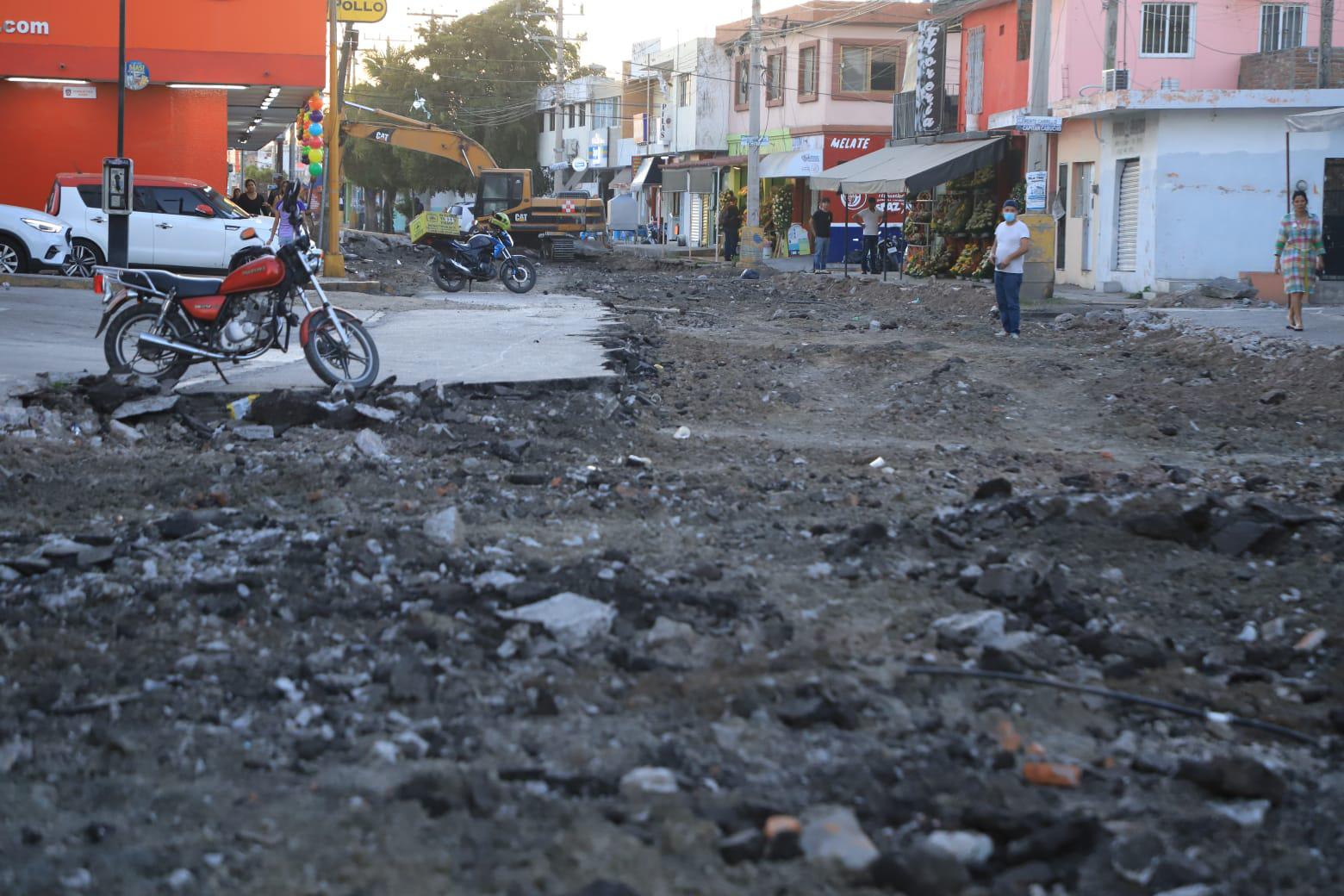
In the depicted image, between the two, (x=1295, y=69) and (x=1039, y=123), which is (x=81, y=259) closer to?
(x=1039, y=123)

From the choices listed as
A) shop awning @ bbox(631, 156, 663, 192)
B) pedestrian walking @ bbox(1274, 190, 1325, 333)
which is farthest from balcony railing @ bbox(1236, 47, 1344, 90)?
shop awning @ bbox(631, 156, 663, 192)

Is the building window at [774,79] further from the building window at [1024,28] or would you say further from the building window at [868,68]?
the building window at [1024,28]

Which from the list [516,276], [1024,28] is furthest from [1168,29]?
[516,276]

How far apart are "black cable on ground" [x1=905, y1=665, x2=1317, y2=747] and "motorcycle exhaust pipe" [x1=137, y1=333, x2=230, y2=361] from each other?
674 cm

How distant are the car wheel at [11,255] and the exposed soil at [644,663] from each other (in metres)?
12.0

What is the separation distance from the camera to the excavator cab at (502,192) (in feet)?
124

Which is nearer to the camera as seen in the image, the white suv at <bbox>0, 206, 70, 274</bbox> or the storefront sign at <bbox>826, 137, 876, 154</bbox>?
the white suv at <bbox>0, 206, 70, 274</bbox>

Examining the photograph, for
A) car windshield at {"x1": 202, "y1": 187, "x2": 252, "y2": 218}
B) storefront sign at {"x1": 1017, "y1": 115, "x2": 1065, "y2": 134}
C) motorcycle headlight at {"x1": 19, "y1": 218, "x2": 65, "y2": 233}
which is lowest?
motorcycle headlight at {"x1": 19, "y1": 218, "x2": 65, "y2": 233}

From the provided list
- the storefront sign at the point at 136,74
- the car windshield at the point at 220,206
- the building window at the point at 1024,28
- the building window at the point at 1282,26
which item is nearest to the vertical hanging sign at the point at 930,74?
the building window at the point at 1024,28

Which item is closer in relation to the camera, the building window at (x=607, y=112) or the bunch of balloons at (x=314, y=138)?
the bunch of balloons at (x=314, y=138)

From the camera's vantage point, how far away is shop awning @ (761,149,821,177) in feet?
138

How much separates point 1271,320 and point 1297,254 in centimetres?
172

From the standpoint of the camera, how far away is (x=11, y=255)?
19250 mm

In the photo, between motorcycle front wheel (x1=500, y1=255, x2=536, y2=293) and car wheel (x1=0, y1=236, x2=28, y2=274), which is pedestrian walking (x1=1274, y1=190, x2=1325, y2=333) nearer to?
motorcycle front wheel (x1=500, y1=255, x2=536, y2=293)
